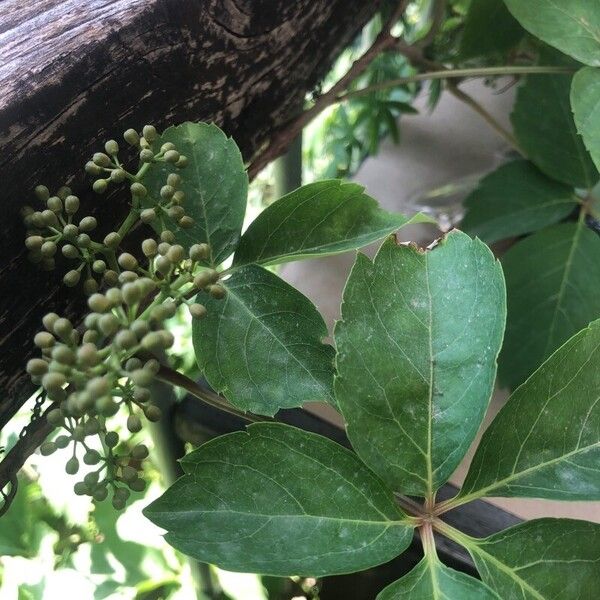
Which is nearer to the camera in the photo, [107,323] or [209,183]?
[107,323]

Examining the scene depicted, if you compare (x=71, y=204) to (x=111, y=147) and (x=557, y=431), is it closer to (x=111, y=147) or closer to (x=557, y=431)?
(x=111, y=147)

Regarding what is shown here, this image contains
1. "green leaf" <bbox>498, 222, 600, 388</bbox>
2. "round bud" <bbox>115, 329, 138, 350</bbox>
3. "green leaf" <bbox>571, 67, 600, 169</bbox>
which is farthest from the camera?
"green leaf" <bbox>498, 222, 600, 388</bbox>

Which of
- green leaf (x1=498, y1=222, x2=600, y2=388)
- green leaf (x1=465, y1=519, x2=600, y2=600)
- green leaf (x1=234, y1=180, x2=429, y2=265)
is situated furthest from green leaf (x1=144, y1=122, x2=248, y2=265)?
green leaf (x1=498, y1=222, x2=600, y2=388)

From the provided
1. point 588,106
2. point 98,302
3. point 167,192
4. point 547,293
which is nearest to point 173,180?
point 167,192

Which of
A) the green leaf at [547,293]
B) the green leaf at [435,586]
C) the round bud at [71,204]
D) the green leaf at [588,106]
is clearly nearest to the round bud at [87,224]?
the round bud at [71,204]

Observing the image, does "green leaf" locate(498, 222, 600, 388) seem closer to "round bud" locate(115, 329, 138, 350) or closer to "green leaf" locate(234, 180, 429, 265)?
"green leaf" locate(234, 180, 429, 265)

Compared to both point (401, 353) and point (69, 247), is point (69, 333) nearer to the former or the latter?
point (69, 247)

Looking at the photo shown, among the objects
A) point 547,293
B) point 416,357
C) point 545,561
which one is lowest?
point 547,293

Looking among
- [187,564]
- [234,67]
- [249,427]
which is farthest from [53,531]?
[234,67]
